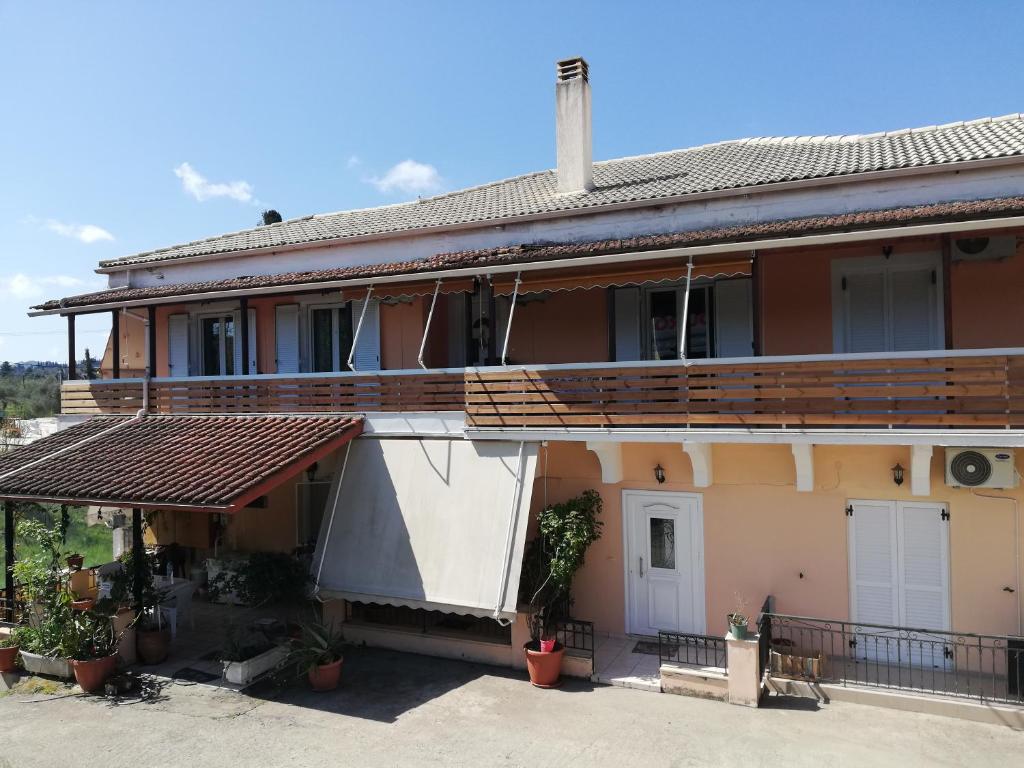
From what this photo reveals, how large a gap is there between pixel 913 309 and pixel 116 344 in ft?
63.1

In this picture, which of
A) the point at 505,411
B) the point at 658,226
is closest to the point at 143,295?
the point at 505,411

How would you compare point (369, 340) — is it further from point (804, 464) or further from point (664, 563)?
point (804, 464)

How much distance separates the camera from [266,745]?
9.61 m

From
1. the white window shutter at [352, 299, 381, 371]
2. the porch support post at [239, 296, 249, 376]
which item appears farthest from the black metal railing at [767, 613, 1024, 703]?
the porch support post at [239, 296, 249, 376]

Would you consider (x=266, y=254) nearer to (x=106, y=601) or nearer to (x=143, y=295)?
(x=143, y=295)

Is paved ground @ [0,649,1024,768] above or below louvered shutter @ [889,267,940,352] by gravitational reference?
below

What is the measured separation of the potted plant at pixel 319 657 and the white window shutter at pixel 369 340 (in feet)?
21.1

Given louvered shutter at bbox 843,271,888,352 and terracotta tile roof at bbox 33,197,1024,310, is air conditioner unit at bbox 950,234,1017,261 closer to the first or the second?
terracotta tile roof at bbox 33,197,1024,310

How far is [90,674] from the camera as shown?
11711 millimetres

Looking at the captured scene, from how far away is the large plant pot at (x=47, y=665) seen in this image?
39.8ft

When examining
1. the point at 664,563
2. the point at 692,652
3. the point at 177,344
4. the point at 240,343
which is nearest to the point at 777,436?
the point at 664,563

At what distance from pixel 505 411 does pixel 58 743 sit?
8.35m

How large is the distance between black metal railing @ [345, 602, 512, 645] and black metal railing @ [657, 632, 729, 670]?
9.29 ft

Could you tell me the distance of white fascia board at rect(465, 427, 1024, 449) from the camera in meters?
9.73
